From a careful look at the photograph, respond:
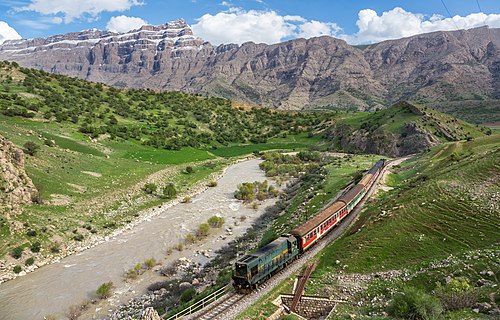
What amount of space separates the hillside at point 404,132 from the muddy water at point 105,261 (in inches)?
1925

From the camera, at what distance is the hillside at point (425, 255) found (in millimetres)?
18875

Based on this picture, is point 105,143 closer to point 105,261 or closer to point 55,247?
point 55,247

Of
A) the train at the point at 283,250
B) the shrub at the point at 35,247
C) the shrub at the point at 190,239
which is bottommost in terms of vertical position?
the shrub at the point at 190,239

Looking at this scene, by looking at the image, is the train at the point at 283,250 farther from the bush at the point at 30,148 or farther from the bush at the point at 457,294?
the bush at the point at 30,148

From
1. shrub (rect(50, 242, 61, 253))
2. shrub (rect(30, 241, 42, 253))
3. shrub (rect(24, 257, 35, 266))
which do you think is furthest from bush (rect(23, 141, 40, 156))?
shrub (rect(24, 257, 35, 266))

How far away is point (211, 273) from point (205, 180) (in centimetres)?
4117

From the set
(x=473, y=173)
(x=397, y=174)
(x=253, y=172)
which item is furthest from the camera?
(x=253, y=172)

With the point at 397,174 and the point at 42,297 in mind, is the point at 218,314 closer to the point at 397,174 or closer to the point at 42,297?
the point at 42,297

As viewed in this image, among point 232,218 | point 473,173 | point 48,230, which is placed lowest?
point 232,218

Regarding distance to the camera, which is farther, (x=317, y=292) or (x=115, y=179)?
(x=115, y=179)

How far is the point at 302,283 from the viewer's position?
24.2 m

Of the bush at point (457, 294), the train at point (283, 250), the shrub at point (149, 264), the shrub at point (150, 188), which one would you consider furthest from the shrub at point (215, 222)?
the bush at point (457, 294)

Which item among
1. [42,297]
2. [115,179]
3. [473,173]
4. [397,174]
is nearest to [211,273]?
[42,297]

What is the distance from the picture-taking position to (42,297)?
29641 millimetres
